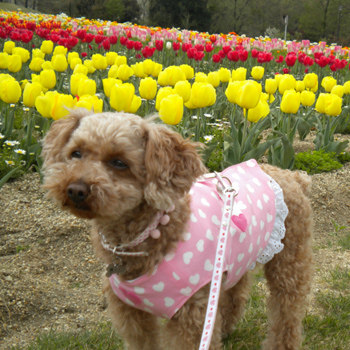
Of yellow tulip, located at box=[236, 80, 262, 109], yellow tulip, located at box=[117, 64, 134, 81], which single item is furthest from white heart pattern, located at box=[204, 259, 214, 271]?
yellow tulip, located at box=[117, 64, 134, 81]

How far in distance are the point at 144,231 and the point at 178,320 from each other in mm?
431

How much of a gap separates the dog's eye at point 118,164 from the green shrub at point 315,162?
3.48m

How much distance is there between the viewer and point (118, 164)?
191 centimetres

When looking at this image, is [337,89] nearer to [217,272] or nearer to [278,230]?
[278,230]

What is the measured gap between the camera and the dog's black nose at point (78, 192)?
1761mm

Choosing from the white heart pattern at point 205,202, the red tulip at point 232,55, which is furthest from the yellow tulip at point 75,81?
the red tulip at point 232,55

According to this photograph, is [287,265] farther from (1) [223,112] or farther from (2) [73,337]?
(1) [223,112]

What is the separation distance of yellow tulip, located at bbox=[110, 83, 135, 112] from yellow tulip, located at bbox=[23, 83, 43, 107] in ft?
2.61

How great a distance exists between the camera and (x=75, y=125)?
2.09 metres

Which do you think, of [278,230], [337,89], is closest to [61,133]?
[278,230]

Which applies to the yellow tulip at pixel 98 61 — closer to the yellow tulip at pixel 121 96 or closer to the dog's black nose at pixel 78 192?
the yellow tulip at pixel 121 96

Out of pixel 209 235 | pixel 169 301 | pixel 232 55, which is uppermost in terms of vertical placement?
pixel 232 55

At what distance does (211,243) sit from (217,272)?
149 mm

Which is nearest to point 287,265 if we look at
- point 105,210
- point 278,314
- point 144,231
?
point 278,314
